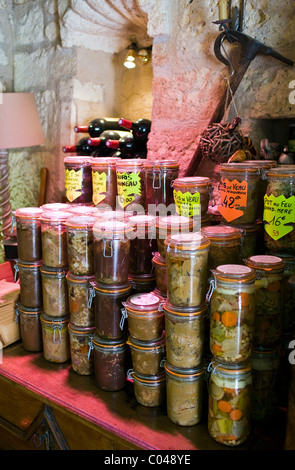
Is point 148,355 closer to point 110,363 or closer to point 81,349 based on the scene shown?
point 110,363

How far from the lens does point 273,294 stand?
1344 mm

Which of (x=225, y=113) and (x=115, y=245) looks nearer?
(x=115, y=245)

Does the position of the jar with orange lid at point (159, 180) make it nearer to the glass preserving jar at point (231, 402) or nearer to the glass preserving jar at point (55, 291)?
the glass preserving jar at point (55, 291)

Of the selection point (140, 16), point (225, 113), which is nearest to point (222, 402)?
point (225, 113)

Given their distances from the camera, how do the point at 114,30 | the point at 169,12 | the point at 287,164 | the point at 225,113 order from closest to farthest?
the point at 287,164 < the point at 225,113 < the point at 169,12 < the point at 114,30

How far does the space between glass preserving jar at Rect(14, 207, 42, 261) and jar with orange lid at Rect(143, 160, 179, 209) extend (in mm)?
469

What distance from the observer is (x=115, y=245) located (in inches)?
59.6

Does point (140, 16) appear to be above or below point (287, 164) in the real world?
above

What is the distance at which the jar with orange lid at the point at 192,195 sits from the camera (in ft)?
5.29

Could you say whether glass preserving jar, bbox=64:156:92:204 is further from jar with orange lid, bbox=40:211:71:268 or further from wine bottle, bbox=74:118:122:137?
wine bottle, bbox=74:118:122:137
